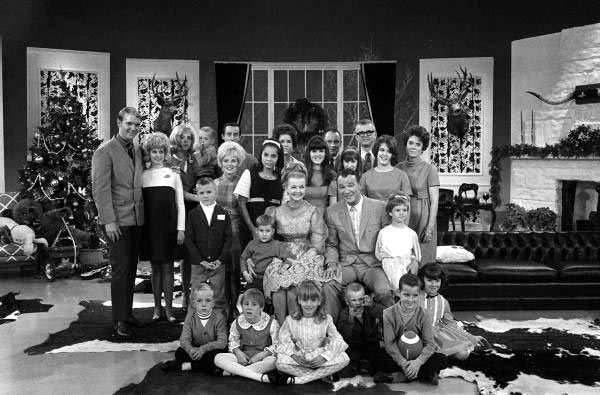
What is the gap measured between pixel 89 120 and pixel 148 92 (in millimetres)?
1149

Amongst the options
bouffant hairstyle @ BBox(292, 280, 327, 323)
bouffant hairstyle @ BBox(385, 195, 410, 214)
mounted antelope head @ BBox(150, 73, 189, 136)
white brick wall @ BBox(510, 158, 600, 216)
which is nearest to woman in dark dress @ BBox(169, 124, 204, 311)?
bouffant hairstyle @ BBox(292, 280, 327, 323)

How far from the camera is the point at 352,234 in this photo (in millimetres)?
4508

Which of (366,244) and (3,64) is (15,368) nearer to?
(366,244)

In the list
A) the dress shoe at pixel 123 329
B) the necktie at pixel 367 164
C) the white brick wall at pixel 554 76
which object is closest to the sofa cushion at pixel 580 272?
the necktie at pixel 367 164

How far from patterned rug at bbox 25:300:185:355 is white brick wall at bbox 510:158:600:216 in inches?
261

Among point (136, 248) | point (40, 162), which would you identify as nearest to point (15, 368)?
point (136, 248)

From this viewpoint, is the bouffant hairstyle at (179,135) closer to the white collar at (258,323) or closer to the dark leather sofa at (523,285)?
the white collar at (258,323)

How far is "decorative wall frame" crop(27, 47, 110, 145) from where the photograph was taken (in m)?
9.55

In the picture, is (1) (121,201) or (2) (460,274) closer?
(1) (121,201)

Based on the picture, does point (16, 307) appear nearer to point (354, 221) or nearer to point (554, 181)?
point (354, 221)

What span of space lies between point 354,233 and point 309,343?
38.6 inches

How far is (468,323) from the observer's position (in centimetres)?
518

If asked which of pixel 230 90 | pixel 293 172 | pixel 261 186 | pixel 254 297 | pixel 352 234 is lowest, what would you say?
pixel 254 297

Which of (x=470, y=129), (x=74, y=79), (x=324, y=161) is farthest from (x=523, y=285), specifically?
(x=74, y=79)
